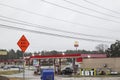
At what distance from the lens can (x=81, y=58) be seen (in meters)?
67.8

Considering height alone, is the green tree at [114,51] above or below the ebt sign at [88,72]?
above

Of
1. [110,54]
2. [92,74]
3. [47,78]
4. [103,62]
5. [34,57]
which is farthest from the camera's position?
[110,54]

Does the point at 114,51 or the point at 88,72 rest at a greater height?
the point at 114,51

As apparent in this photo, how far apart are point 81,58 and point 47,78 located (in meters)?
46.5

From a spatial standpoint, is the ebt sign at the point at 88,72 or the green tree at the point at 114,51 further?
the green tree at the point at 114,51

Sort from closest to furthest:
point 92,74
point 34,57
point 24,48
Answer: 1. point 24,48
2. point 92,74
3. point 34,57

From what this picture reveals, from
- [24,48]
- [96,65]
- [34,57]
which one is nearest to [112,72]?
[96,65]

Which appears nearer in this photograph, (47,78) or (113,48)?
(47,78)

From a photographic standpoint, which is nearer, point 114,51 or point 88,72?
point 88,72

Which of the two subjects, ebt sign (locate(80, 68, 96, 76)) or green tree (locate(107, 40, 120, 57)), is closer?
ebt sign (locate(80, 68, 96, 76))

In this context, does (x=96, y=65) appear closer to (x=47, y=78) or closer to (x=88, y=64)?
(x=88, y=64)

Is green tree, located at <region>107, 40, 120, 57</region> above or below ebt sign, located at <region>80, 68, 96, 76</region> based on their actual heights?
above

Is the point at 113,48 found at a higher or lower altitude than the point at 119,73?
higher

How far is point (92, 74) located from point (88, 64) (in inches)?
287
